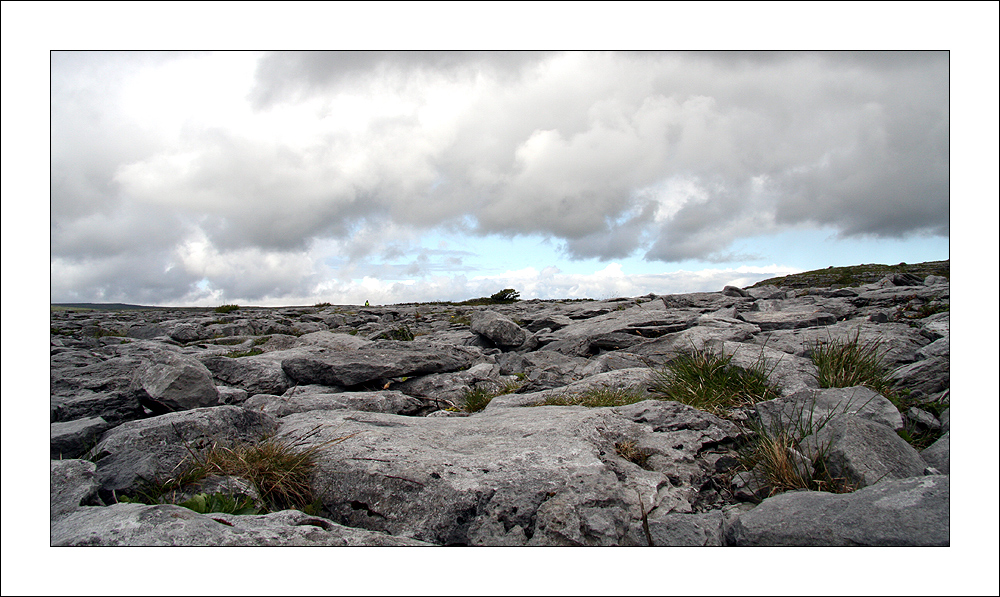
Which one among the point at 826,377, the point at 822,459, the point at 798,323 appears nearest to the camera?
the point at 822,459

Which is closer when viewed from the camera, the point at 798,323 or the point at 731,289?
the point at 798,323

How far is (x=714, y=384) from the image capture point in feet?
19.3

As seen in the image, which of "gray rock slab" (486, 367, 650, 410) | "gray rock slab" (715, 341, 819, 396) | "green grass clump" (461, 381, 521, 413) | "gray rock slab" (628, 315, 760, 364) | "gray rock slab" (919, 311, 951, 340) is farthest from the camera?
"gray rock slab" (628, 315, 760, 364)

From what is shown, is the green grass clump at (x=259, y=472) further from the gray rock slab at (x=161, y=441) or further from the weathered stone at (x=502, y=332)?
the weathered stone at (x=502, y=332)

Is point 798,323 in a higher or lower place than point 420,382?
higher

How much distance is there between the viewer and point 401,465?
4070mm

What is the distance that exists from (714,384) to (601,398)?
1.33m

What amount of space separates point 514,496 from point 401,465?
0.99m

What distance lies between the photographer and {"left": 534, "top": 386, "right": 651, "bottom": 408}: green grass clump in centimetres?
616

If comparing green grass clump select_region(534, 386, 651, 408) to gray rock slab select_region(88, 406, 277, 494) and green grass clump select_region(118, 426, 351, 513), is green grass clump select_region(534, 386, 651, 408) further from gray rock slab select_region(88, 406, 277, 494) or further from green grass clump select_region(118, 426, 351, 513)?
gray rock slab select_region(88, 406, 277, 494)

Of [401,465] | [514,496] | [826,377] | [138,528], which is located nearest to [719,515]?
[514,496]

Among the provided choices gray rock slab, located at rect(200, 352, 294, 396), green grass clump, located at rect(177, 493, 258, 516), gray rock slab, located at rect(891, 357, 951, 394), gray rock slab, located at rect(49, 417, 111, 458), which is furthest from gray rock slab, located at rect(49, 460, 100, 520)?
gray rock slab, located at rect(891, 357, 951, 394)

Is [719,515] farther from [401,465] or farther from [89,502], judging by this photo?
[89,502]

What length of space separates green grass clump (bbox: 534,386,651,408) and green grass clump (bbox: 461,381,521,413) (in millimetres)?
1053
